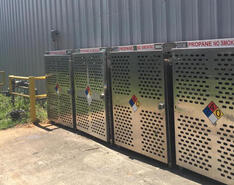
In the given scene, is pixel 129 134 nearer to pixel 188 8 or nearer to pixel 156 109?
pixel 156 109

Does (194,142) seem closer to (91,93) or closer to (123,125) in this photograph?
(123,125)

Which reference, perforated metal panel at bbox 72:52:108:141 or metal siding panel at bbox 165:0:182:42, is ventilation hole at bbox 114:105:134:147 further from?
metal siding panel at bbox 165:0:182:42

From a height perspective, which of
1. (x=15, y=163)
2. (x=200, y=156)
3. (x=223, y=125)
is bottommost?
(x=15, y=163)

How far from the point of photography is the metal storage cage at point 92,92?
17.0 ft

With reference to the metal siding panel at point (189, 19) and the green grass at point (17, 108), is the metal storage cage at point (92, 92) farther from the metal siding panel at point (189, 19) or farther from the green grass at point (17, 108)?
the green grass at point (17, 108)

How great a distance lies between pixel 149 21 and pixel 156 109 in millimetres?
1675

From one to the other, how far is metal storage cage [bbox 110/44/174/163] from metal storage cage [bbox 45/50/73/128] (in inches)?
59.8

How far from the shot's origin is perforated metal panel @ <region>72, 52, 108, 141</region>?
5.21 meters

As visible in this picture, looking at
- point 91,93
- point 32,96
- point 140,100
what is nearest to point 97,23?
point 91,93

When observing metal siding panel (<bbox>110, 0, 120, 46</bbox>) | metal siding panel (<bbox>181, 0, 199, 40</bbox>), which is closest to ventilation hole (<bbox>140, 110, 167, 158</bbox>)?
metal siding panel (<bbox>181, 0, 199, 40</bbox>)

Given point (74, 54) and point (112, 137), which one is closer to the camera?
point (112, 137)

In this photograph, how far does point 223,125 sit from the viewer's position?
11.2 feet

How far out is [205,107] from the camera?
358 cm

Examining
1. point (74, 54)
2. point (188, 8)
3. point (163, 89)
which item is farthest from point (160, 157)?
point (74, 54)
